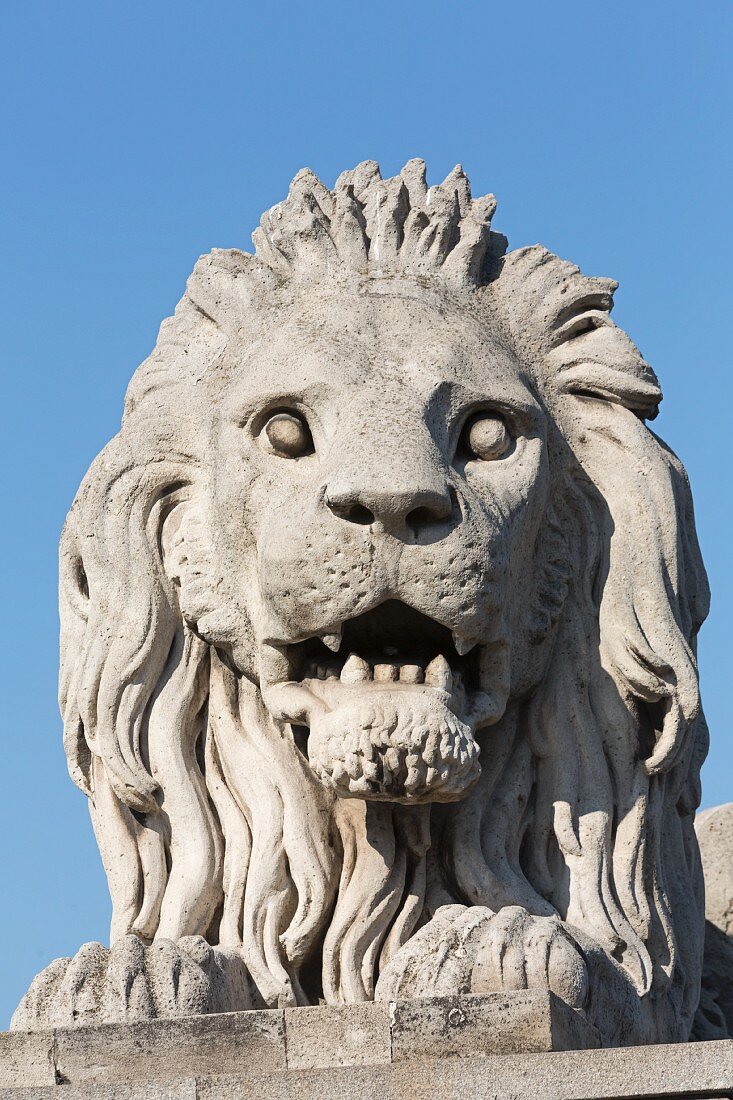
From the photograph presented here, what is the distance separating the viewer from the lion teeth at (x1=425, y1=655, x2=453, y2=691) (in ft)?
22.6

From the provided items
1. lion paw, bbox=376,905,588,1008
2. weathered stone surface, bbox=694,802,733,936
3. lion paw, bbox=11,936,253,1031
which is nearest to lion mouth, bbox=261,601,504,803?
lion paw, bbox=376,905,588,1008

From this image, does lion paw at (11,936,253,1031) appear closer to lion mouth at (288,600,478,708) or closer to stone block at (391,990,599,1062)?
stone block at (391,990,599,1062)

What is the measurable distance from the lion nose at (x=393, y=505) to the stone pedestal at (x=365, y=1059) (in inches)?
55.3

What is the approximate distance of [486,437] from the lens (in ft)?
23.6

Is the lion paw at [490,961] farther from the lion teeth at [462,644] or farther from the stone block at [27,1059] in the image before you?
the stone block at [27,1059]

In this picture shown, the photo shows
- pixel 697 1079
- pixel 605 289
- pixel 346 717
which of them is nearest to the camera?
pixel 697 1079

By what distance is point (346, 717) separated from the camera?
266 inches

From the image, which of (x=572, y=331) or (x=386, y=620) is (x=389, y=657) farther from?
(x=572, y=331)

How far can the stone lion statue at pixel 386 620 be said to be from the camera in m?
6.83

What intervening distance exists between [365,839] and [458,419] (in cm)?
124

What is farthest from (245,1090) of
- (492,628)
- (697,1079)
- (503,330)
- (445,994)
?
(503,330)

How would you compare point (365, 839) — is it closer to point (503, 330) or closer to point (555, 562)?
point (555, 562)

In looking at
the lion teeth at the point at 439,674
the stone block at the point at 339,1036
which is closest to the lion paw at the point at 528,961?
the stone block at the point at 339,1036

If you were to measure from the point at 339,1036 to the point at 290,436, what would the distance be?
1896 mm
